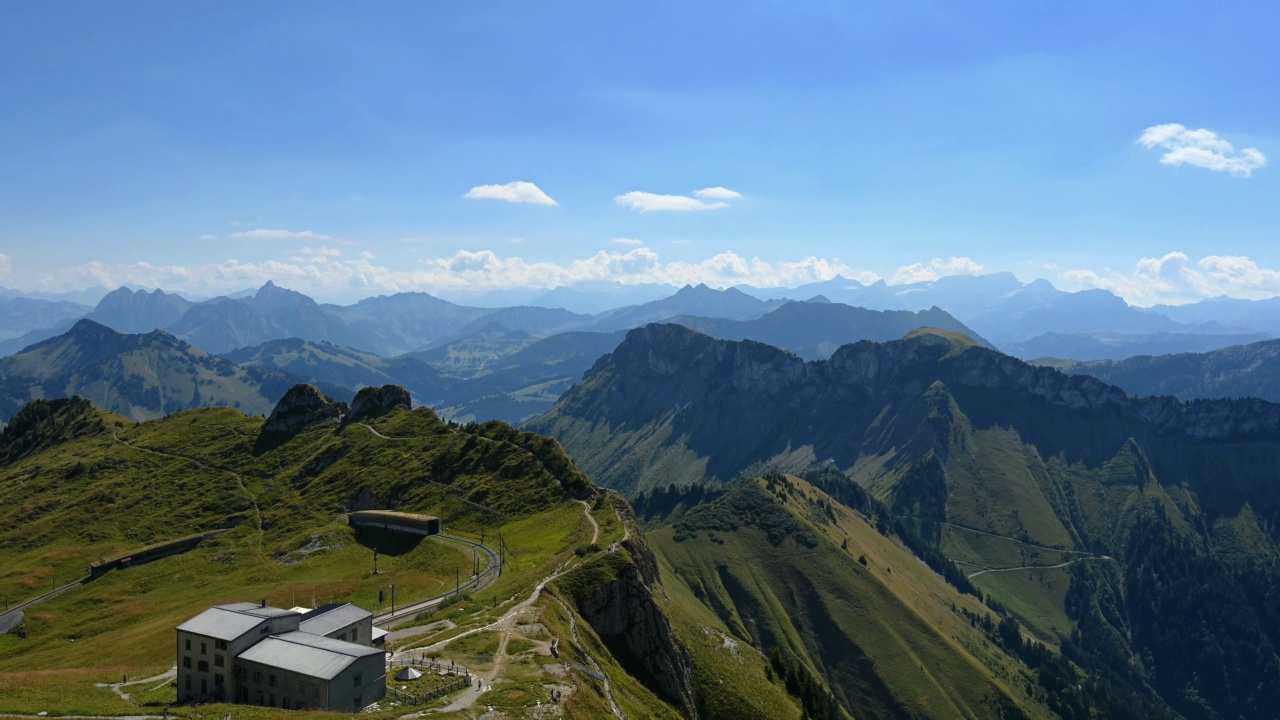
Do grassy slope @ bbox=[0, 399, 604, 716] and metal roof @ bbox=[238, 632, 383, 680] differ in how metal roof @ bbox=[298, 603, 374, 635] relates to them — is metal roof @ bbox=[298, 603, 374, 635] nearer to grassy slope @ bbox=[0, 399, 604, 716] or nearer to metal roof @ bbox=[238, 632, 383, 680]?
metal roof @ bbox=[238, 632, 383, 680]

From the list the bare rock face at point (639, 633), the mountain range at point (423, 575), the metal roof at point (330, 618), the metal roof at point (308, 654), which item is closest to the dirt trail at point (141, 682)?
the mountain range at point (423, 575)

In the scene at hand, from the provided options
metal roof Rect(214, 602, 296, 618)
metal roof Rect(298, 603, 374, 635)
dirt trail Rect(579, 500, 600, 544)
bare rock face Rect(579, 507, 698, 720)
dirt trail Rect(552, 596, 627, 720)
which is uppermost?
metal roof Rect(214, 602, 296, 618)

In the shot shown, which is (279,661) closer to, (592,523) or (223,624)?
(223,624)

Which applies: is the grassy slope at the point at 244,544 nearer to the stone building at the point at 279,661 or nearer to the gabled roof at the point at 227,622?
the stone building at the point at 279,661

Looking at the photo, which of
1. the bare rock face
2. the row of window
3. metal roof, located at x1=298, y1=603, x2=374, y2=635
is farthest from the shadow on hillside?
the row of window

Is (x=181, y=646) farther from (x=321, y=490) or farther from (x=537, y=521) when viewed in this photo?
(x=321, y=490)

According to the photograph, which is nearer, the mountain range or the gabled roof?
the gabled roof
